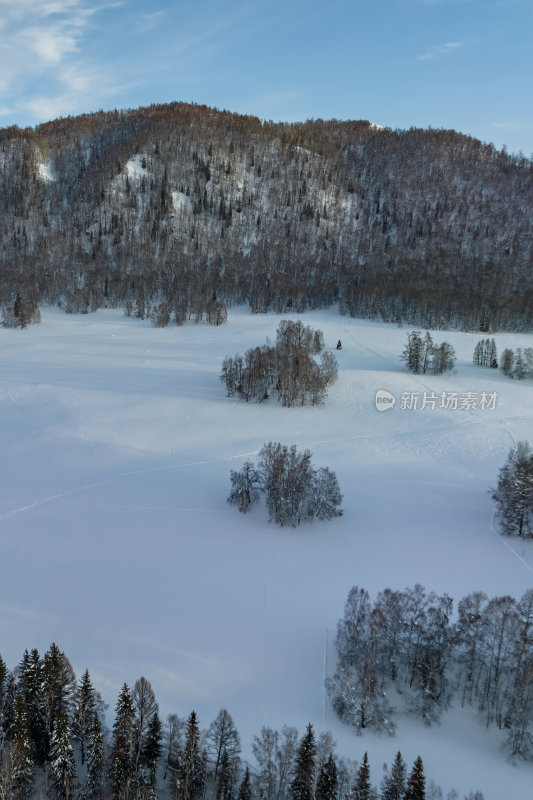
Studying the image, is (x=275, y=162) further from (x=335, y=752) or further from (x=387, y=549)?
(x=335, y=752)

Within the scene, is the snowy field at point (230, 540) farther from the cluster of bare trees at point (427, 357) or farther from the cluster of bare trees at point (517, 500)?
the cluster of bare trees at point (427, 357)

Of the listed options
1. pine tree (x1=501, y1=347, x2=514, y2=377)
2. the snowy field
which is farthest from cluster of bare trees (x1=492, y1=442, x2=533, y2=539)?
pine tree (x1=501, y1=347, x2=514, y2=377)

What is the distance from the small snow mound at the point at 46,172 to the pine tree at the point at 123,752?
19439 cm

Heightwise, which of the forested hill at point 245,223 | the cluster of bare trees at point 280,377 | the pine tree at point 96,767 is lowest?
the pine tree at point 96,767

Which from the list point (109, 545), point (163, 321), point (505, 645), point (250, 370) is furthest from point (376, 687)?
point (163, 321)

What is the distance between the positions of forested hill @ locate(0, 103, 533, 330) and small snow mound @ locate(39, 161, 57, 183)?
0.62 meters

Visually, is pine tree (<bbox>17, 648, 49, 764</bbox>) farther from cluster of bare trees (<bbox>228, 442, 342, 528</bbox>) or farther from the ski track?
cluster of bare trees (<bbox>228, 442, 342, 528</bbox>)

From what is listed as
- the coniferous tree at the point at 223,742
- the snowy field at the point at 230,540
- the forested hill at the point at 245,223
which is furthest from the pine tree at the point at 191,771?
the forested hill at the point at 245,223

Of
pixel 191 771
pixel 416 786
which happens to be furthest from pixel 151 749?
pixel 416 786

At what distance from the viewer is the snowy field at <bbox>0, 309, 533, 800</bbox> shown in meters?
21.0

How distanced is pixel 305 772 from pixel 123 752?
19.4 feet

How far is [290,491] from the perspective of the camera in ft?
114

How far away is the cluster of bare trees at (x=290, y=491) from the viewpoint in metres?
34.8

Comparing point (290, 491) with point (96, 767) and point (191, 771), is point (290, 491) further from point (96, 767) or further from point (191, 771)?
point (96, 767)
